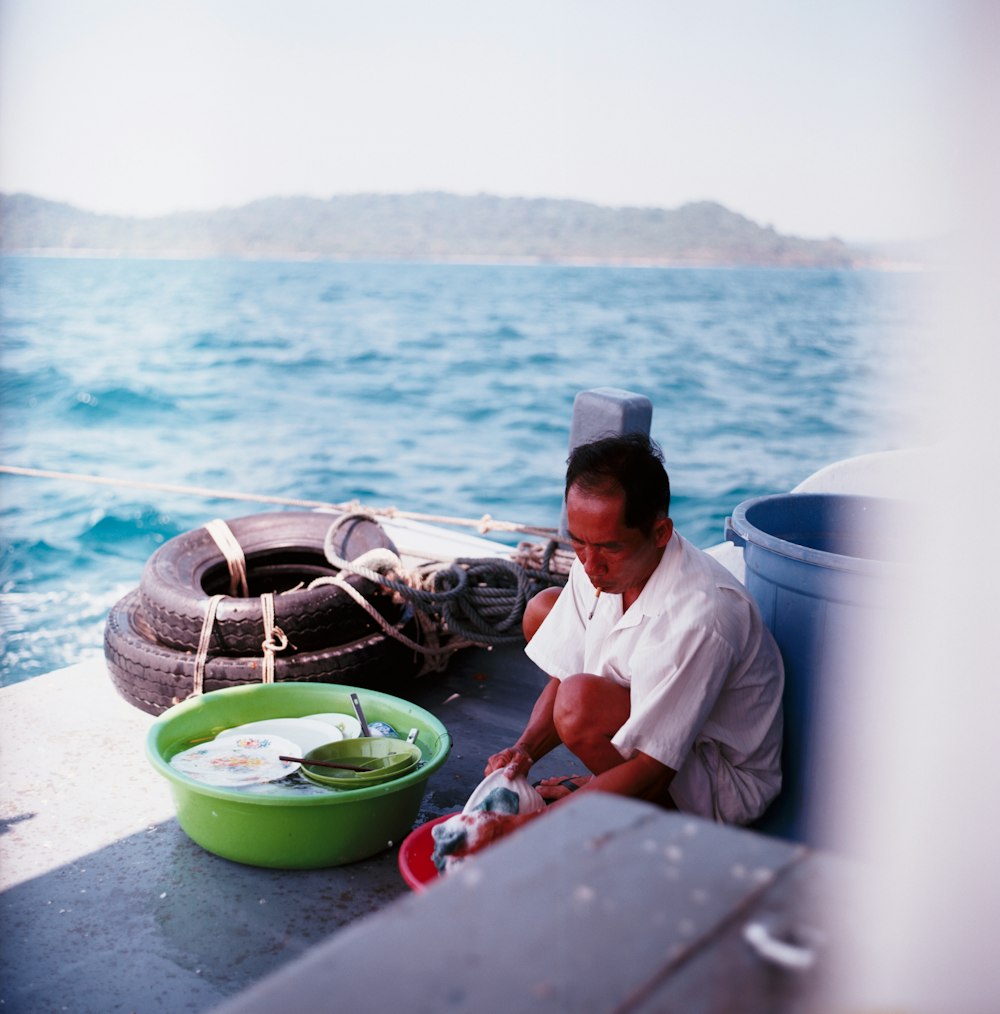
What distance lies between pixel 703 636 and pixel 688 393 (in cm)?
2242

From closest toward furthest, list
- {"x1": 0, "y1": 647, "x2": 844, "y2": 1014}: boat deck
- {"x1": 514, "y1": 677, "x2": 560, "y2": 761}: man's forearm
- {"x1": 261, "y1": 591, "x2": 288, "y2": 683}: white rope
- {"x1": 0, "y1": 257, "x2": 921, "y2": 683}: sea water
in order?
{"x1": 0, "y1": 647, "x2": 844, "y2": 1014}: boat deck, {"x1": 514, "y1": 677, "x2": 560, "y2": 761}: man's forearm, {"x1": 261, "y1": 591, "x2": 288, "y2": 683}: white rope, {"x1": 0, "y1": 257, "x2": 921, "y2": 683}: sea water

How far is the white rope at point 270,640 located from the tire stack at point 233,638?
2cm

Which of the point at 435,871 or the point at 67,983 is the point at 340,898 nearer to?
the point at 435,871

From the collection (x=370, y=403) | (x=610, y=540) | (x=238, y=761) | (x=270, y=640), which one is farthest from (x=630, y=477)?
(x=370, y=403)

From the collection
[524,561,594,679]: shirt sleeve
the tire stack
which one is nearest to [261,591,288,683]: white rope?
the tire stack

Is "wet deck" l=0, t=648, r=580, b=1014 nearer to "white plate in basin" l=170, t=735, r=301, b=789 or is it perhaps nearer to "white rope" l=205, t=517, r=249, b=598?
"white plate in basin" l=170, t=735, r=301, b=789

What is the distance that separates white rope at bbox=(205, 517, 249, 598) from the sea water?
7.64ft

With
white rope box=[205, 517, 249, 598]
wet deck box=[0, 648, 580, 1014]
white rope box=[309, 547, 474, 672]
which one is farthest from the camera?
white rope box=[205, 517, 249, 598]

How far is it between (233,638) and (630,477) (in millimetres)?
1764

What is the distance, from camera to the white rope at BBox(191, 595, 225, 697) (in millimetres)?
3332

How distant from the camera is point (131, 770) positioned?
3.04 meters

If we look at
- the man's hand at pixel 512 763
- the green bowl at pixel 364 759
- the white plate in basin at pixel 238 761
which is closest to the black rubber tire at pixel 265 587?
the white plate in basin at pixel 238 761

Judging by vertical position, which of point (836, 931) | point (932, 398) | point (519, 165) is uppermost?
point (519, 165)

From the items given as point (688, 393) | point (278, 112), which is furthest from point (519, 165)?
point (688, 393)
